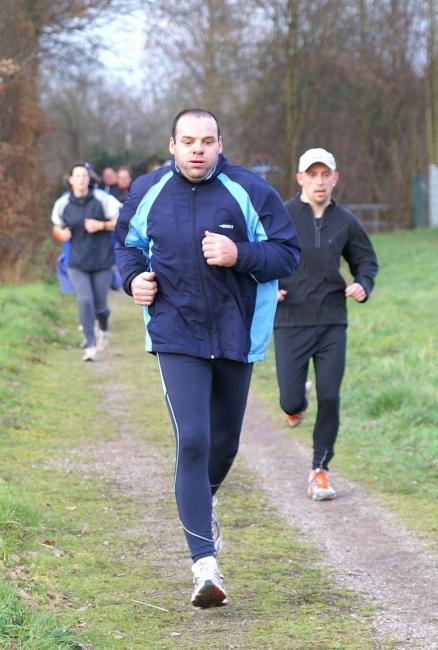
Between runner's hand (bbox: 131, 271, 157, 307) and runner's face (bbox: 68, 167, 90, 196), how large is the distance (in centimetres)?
806

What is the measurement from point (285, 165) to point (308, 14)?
473 cm

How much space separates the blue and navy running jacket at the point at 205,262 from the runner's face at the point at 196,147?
0.06m

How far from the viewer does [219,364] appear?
517 centimetres

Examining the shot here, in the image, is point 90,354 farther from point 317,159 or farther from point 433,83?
point 433,83

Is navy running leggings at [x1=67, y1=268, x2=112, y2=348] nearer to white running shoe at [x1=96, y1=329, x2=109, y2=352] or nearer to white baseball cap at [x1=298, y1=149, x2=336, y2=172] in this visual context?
white running shoe at [x1=96, y1=329, x2=109, y2=352]

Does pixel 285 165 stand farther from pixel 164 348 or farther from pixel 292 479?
pixel 164 348

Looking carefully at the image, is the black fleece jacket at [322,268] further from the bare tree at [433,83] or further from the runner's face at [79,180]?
the bare tree at [433,83]

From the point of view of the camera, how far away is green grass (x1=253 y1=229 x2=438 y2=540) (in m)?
7.57

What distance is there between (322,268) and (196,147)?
8.03 ft

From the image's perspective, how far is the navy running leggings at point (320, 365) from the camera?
7.34 m

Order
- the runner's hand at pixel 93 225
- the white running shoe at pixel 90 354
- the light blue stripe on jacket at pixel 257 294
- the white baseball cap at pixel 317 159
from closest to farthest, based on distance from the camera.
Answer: the light blue stripe on jacket at pixel 257 294 → the white baseball cap at pixel 317 159 → the runner's hand at pixel 93 225 → the white running shoe at pixel 90 354

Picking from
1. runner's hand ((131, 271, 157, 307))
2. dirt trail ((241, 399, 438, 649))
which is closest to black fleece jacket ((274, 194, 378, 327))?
dirt trail ((241, 399, 438, 649))

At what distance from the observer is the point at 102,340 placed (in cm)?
1440

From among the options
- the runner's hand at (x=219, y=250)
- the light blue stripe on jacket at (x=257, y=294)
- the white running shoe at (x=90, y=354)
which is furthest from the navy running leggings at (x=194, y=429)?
the white running shoe at (x=90, y=354)
